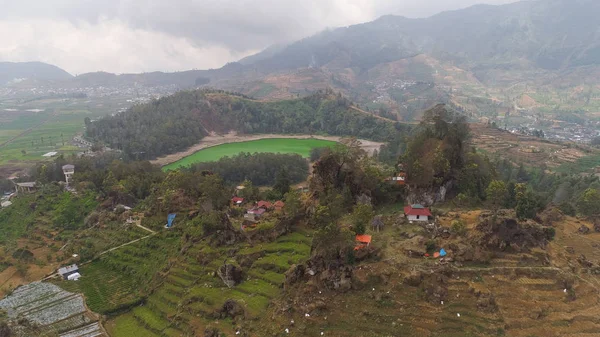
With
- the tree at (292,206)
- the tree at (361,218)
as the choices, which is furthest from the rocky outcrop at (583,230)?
the tree at (292,206)

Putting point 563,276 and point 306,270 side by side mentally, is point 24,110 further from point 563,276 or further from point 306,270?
point 563,276

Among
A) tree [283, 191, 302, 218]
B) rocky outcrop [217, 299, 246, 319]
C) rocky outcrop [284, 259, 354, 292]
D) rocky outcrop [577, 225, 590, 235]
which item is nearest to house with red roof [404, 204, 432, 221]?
rocky outcrop [284, 259, 354, 292]

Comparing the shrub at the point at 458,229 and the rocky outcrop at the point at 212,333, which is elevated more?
the shrub at the point at 458,229

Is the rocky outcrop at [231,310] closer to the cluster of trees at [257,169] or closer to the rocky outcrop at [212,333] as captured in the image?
the rocky outcrop at [212,333]

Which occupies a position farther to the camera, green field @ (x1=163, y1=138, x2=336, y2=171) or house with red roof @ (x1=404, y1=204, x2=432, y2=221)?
green field @ (x1=163, y1=138, x2=336, y2=171)

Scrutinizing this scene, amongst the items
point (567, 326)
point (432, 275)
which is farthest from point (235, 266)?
point (567, 326)

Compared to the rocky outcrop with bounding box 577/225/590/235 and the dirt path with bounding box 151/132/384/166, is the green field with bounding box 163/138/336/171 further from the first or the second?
the rocky outcrop with bounding box 577/225/590/235

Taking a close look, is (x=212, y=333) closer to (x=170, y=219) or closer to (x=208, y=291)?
(x=208, y=291)
